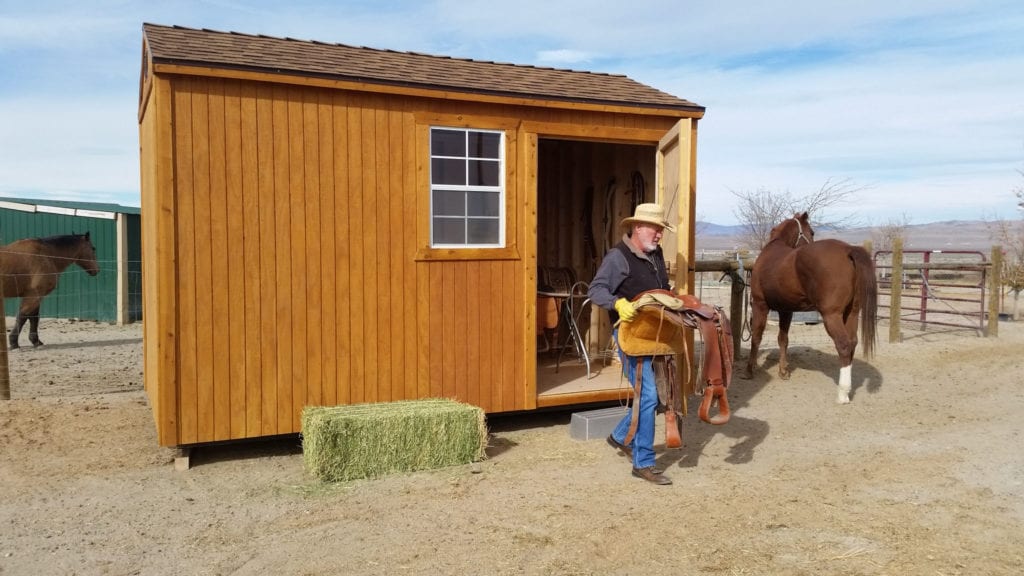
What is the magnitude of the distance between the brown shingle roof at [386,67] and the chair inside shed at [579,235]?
4.06ft

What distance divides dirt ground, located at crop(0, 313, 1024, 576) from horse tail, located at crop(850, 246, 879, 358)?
0.80 meters

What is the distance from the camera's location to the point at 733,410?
7.40 metres

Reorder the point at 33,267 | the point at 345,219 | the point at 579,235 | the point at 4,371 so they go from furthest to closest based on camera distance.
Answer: the point at 33,267 < the point at 579,235 < the point at 4,371 < the point at 345,219

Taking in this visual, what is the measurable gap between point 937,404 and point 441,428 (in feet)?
16.6

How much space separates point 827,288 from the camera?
783 centimetres

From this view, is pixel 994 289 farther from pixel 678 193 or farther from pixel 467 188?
pixel 467 188

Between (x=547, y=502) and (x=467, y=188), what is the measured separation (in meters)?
2.62

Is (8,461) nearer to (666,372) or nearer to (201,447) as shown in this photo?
(201,447)

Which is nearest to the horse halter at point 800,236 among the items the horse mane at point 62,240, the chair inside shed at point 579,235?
the chair inside shed at point 579,235

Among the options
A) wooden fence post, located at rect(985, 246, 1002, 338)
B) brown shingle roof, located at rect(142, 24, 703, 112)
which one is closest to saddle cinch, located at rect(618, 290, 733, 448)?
brown shingle roof, located at rect(142, 24, 703, 112)

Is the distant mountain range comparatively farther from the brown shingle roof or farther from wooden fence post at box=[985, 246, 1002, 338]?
the brown shingle roof

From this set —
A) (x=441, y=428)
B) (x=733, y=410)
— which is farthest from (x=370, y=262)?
(x=733, y=410)

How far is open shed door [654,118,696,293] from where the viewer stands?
660cm

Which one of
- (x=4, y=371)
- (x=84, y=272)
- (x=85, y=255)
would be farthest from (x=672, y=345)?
(x=84, y=272)
